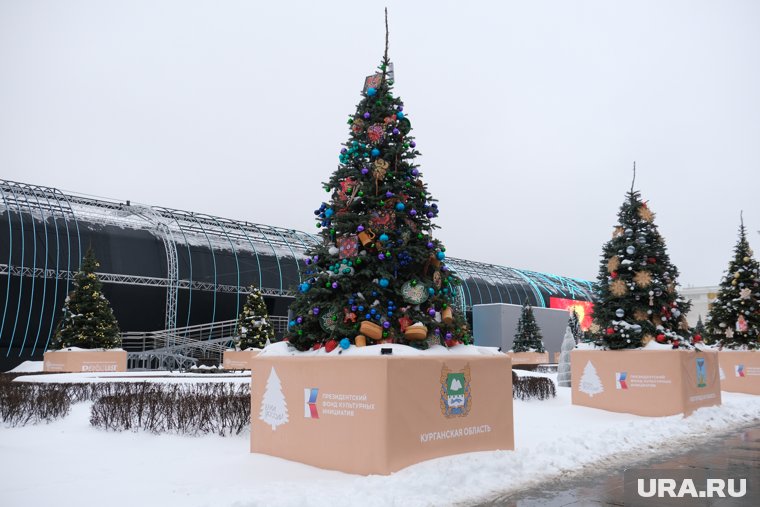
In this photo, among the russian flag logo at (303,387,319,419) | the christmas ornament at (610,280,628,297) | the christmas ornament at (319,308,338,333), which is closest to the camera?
the russian flag logo at (303,387,319,419)

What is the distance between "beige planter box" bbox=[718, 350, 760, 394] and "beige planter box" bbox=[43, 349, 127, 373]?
966 inches

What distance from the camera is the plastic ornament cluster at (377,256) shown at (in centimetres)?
861

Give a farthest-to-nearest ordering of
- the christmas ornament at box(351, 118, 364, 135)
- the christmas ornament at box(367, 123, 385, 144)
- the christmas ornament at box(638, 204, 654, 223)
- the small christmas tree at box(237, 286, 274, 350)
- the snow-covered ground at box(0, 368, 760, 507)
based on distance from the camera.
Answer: the small christmas tree at box(237, 286, 274, 350)
the christmas ornament at box(638, 204, 654, 223)
the christmas ornament at box(351, 118, 364, 135)
the christmas ornament at box(367, 123, 385, 144)
the snow-covered ground at box(0, 368, 760, 507)

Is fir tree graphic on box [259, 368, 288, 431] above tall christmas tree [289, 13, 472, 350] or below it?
below

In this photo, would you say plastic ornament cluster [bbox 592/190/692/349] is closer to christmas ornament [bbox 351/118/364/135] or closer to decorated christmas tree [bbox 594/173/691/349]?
decorated christmas tree [bbox 594/173/691/349]

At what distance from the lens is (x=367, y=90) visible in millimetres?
9867

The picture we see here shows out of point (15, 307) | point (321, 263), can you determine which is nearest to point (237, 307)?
point (15, 307)

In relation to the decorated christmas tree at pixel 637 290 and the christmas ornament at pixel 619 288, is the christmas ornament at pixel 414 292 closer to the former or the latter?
the decorated christmas tree at pixel 637 290

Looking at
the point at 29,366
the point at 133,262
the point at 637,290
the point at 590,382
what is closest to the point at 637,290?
the point at 637,290

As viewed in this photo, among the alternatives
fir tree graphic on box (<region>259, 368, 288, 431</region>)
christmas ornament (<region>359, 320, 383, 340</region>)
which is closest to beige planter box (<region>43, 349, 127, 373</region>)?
fir tree graphic on box (<region>259, 368, 288, 431</region>)

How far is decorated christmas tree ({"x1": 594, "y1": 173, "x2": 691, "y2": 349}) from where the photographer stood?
1516 cm

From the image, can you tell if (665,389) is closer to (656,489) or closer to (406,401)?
(656,489)

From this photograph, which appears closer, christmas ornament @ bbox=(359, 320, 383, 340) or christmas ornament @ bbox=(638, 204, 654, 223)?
christmas ornament @ bbox=(359, 320, 383, 340)

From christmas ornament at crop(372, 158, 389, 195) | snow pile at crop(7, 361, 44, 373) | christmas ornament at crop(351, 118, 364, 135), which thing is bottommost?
snow pile at crop(7, 361, 44, 373)
